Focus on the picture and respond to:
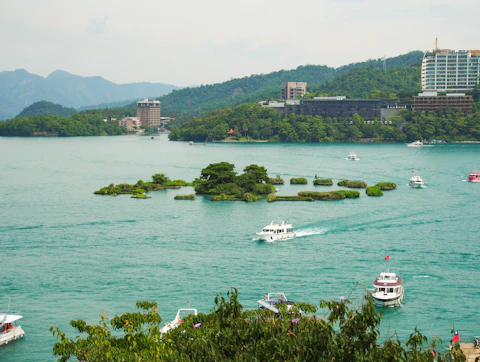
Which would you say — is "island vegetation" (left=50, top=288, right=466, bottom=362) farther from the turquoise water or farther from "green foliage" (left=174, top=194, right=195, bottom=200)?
"green foliage" (left=174, top=194, right=195, bottom=200)

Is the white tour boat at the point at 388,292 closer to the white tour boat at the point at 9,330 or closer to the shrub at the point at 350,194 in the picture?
the white tour boat at the point at 9,330

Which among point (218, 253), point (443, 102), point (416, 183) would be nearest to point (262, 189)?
point (416, 183)

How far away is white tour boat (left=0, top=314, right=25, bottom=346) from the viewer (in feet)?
65.2

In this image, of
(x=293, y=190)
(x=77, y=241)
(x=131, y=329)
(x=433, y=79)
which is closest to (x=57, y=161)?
(x=293, y=190)

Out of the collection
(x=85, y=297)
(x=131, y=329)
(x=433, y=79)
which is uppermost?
(x=433, y=79)

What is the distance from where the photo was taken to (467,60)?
146500mm

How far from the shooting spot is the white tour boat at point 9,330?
19875 millimetres

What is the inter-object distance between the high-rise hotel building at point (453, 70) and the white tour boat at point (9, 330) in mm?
136703

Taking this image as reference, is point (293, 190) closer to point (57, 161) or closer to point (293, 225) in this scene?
point (293, 225)

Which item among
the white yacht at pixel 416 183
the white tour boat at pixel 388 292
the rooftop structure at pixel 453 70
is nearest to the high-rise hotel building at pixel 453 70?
the rooftop structure at pixel 453 70

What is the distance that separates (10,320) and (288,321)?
9.96 meters

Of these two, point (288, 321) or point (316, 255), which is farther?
point (316, 255)

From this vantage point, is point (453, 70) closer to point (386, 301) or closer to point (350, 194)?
point (350, 194)

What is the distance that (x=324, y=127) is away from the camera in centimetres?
12206
